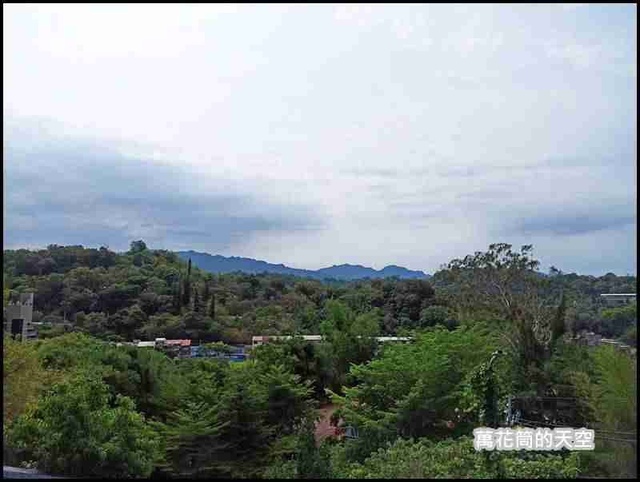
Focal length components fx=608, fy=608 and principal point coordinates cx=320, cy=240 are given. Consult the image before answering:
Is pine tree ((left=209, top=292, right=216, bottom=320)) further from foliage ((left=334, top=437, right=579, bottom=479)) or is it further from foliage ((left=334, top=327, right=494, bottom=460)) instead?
foliage ((left=334, top=437, right=579, bottom=479))

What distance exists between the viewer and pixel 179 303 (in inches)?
527

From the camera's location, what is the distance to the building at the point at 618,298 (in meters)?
3.04

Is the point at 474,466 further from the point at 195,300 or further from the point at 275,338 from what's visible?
the point at 195,300

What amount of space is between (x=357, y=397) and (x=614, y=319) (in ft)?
13.7

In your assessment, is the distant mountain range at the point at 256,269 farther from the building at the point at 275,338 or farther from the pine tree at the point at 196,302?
the building at the point at 275,338

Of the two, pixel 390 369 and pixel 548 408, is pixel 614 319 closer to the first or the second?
pixel 548 408

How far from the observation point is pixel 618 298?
3.79 metres

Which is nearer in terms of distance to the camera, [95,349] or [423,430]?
[423,430]

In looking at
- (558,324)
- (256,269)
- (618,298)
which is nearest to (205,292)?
(256,269)

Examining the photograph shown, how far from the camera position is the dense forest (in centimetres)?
340

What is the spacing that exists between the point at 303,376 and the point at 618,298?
7.66 metres

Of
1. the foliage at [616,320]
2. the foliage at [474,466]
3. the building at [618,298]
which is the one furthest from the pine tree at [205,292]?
the foliage at [474,466]

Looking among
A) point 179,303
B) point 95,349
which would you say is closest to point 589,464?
point 95,349

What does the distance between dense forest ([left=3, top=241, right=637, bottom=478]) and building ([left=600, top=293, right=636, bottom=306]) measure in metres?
0.07
